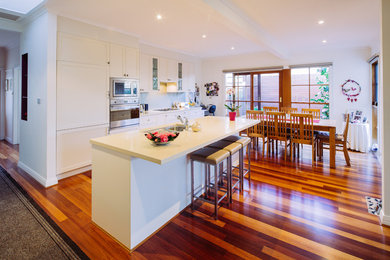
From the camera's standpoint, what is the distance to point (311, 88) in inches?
233

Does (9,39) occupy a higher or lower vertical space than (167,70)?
higher

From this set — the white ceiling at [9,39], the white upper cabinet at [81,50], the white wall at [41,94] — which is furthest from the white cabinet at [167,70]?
the white ceiling at [9,39]

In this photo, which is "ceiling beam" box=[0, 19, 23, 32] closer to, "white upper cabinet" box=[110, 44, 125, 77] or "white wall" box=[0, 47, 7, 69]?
"white upper cabinet" box=[110, 44, 125, 77]

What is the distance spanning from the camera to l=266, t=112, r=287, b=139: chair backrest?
165 inches

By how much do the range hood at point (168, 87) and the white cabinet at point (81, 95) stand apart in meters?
2.44

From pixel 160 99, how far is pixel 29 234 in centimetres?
449

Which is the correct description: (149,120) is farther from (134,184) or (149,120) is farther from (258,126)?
(134,184)

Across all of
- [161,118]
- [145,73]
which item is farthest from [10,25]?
[161,118]

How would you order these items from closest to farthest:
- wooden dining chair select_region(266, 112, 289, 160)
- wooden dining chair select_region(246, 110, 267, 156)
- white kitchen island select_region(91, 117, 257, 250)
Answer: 1. white kitchen island select_region(91, 117, 257, 250)
2. wooden dining chair select_region(266, 112, 289, 160)
3. wooden dining chair select_region(246, 110, 267, 156)

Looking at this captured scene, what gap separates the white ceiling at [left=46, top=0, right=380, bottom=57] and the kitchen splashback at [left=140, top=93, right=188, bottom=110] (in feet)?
4.60

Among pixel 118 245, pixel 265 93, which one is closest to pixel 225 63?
pixel 265 93

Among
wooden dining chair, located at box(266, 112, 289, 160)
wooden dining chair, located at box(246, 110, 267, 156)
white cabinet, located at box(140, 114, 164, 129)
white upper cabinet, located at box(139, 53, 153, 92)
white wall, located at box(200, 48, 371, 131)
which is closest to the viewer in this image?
wooden dining chair, located at box(266, 112, 289, 160)

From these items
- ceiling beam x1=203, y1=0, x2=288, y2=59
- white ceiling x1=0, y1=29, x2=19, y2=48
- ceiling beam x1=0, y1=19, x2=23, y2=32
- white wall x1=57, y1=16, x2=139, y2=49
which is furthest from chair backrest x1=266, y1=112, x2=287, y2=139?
white ceiling x1=0, y1=29, x2=19, y2=48

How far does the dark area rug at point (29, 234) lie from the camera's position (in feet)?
5.73
